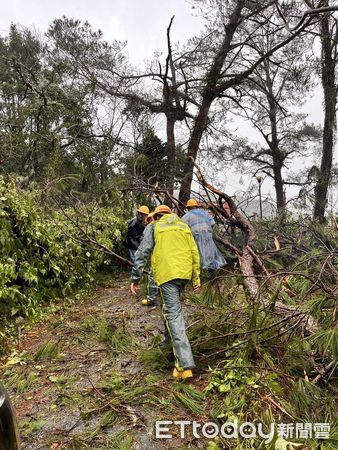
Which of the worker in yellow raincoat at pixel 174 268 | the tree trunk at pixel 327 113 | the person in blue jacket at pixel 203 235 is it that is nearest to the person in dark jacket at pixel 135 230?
the person in blue jacket at pixel 203 235

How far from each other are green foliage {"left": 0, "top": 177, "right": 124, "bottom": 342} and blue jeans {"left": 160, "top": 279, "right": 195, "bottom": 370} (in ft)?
7.87

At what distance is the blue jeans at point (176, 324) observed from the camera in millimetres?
3523

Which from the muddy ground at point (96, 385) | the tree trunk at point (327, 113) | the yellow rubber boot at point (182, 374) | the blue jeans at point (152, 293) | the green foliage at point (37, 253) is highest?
the tree trunk at point (327, 113)

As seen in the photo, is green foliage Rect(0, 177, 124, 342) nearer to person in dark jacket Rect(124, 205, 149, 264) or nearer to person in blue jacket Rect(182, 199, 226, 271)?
person in dark jacket Rect(124, 205, 149, 264)

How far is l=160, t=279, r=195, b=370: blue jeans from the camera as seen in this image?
3.52 m

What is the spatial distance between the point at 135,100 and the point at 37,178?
5.15 metres

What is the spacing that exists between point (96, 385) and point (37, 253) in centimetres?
304

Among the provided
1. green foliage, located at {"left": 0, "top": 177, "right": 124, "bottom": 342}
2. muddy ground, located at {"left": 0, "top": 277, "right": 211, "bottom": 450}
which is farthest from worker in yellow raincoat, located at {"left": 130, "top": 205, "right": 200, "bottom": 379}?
green foliage, located at {"left": 0, "top": 177, "right": 124, "bottom": 342}

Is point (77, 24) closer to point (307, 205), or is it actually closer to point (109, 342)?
point (307, 205)

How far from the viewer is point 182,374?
3527 mm

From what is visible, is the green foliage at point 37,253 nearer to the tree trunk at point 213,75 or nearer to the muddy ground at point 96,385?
the muddy ground at point 96,385

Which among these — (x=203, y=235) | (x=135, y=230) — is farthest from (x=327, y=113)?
(x=203, y=235)

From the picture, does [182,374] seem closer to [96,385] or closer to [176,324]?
[176,324]

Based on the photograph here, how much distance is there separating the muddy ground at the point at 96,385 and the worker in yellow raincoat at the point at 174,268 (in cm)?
30
